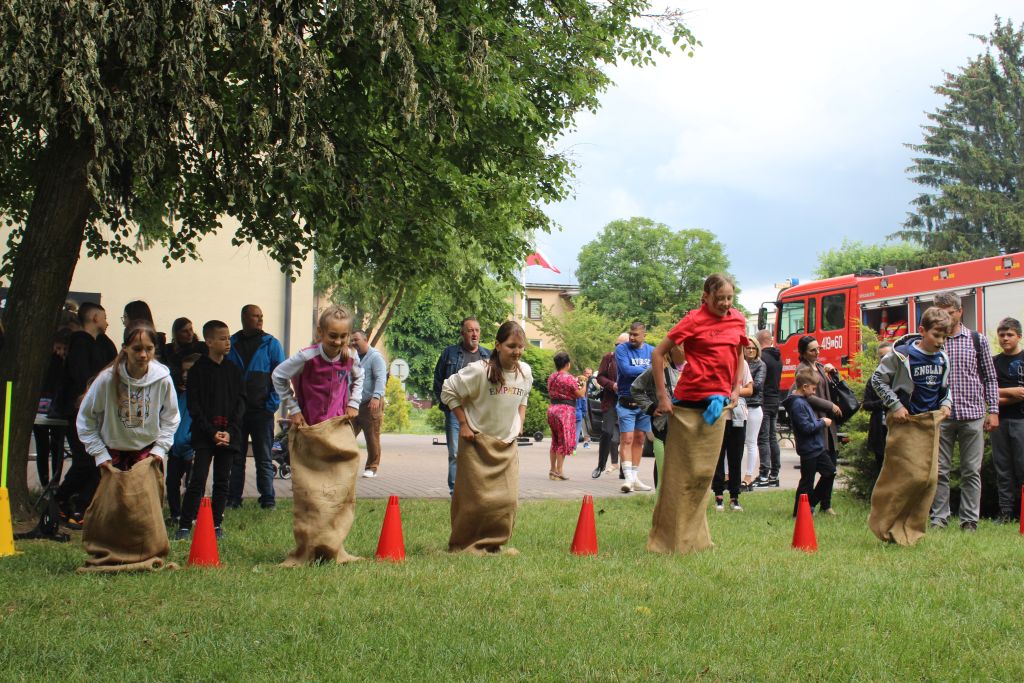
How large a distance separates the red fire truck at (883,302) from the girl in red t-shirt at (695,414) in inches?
529

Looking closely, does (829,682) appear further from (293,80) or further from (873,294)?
(873,294)

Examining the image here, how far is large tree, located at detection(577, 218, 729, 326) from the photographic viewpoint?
244ft

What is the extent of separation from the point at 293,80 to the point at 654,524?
192 inches

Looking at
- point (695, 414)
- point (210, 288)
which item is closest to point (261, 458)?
point (695, 414)

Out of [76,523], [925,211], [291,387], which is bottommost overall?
[76,523]

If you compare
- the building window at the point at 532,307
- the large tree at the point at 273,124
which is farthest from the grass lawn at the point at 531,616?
the building window at the point at 532,307

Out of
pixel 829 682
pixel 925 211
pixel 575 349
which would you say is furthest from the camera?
pixel 575 349

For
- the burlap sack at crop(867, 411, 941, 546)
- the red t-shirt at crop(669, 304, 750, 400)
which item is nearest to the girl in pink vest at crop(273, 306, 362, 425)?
the red t-shirt at crop(669, 304, 750, 400)

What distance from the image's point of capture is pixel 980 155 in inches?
2021

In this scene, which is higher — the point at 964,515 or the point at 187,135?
the point at 187,135

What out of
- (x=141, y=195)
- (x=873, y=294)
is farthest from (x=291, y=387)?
(x=873, y=294)

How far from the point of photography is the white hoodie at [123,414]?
6.71m

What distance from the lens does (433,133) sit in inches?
393

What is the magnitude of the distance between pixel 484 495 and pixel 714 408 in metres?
1.79
